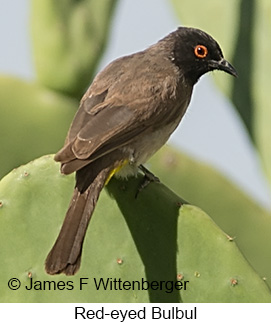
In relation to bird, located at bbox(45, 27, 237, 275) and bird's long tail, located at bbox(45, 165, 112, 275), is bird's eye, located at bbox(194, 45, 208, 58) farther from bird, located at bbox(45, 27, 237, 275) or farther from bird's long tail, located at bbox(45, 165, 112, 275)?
bird's long tail, located at bbox(45, 165, 112, 275)

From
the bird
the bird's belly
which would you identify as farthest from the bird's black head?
the bird's belly

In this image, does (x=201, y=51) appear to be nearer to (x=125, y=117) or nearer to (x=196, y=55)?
(x=196, y=55)

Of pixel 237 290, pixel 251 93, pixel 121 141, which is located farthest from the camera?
pixel 251 93

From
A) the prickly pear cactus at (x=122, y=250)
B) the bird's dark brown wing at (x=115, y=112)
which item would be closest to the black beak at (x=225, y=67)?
the bird's dark brown wing at (x=115, y=112)

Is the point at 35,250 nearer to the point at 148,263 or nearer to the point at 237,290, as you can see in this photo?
the point at 148,263

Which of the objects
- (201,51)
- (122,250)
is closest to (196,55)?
(201,51)

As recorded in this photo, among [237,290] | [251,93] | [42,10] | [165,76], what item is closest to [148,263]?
[237,290]

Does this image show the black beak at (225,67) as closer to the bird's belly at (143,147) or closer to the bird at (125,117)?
the bird at (125,117)
